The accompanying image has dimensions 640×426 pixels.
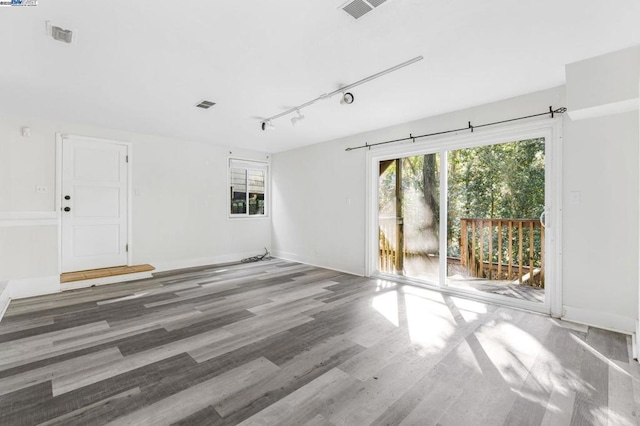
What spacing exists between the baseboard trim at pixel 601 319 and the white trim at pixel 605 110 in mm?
1914

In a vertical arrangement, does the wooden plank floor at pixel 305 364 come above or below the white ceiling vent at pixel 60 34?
below

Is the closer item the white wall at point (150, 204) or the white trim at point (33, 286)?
the white trim at point (33, 286)

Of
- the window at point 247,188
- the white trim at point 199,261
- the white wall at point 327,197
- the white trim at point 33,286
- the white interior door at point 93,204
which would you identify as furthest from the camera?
the window at point 247,188

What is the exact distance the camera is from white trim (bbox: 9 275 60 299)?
150 inches

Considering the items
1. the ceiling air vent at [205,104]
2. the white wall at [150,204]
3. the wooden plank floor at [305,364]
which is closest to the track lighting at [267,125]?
the ceiling air vent at [205,104]

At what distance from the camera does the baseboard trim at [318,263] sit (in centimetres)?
520

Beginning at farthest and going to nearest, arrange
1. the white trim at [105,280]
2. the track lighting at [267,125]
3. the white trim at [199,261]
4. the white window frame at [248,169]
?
the white window frame at [248,169], the white trim at [199,261], the track lighting at [267,125], the white trim at [105,280]

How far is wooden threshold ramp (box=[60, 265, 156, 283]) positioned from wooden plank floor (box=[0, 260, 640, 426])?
603 mm

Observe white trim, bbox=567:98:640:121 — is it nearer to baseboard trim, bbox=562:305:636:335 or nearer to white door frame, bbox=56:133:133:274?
baseboard trim, bbox=562:305:636:335

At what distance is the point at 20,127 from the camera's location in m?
4.10

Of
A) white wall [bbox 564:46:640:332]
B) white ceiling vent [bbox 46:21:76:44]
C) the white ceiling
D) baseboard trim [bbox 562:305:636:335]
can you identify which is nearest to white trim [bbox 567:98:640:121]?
white wall [bbox 564:46:640:332]

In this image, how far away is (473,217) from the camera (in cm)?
390

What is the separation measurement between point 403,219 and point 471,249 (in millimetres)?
1074

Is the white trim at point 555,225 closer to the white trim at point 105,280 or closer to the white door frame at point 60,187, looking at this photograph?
the white trim at point 105,280
